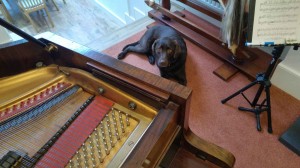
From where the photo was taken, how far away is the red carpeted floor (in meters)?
1.64

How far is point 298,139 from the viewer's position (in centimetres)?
165

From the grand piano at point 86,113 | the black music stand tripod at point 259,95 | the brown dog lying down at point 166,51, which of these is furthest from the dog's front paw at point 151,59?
the grand piano at point 86,113

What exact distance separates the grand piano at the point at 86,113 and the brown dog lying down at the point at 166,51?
112 cm

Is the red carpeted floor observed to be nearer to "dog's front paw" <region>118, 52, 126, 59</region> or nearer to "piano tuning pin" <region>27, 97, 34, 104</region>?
"dog's front paw" <region>118, 52, 126, 59</region>

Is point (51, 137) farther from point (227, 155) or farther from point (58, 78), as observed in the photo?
point (227, 155)

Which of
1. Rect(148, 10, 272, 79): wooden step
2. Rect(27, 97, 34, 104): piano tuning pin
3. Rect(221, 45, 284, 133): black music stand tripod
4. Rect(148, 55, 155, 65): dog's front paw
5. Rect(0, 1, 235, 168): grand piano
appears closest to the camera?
Rect(0, 1, 235, 168): grand piano

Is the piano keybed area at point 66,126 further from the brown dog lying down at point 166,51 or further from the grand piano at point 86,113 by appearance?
the brown dog lying down at point 166,51

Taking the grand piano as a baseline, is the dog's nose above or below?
below

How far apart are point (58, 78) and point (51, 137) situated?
32cm

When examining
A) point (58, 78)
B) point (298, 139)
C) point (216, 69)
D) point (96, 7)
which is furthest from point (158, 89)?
point (96, 7)

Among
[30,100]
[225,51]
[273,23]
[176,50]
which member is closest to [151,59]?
[176,50]

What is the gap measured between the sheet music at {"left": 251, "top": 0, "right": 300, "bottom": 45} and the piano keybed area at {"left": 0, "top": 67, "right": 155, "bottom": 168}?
0.91 m

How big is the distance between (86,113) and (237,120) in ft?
4.66

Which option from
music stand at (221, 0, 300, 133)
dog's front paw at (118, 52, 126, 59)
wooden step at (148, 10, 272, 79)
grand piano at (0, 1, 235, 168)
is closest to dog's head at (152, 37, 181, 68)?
wooden step at (148, 10, 272, 79)
